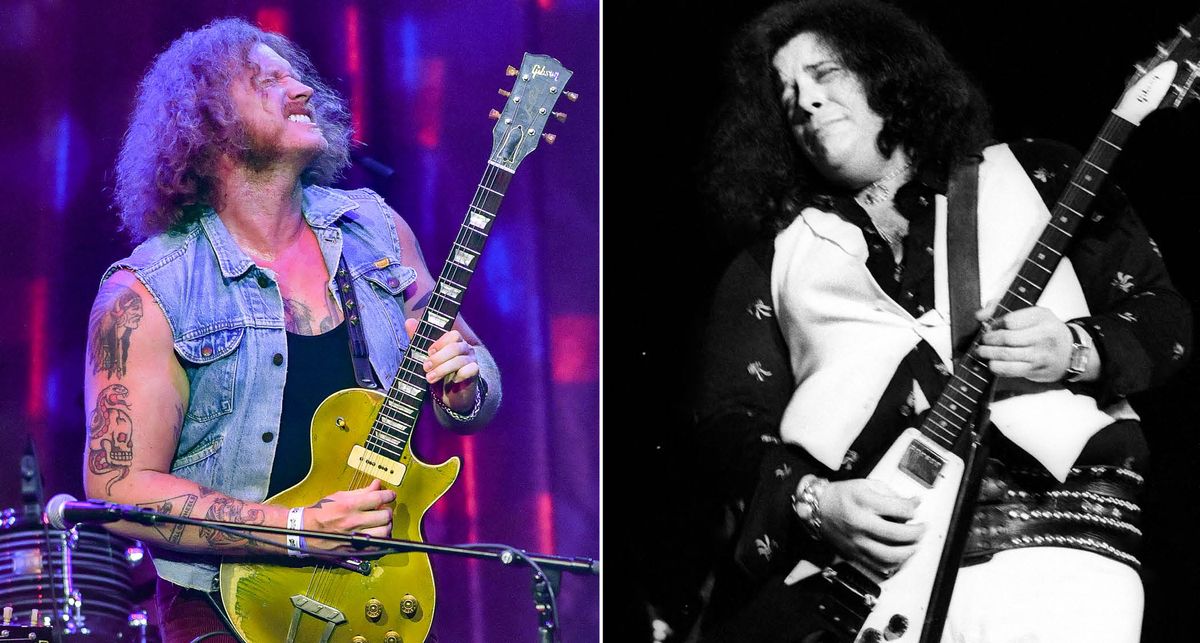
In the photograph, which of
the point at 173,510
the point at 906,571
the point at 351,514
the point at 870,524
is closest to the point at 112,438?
the point at 173,510

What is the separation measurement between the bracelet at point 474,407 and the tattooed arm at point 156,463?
0.26 metres

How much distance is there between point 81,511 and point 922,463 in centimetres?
211

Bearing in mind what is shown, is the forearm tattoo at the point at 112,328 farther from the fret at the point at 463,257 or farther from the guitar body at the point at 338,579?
the fret at the point at 463,257

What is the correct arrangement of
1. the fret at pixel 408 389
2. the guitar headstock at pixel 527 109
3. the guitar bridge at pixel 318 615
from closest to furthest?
1. the guitar bridge at pixel 318 615
2. the fret at pixel 408 389
3. the guitar headstock at pixel 527 109

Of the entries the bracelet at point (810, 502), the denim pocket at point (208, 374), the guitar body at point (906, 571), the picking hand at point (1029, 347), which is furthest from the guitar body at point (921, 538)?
the denim pocket at point (208, 374)

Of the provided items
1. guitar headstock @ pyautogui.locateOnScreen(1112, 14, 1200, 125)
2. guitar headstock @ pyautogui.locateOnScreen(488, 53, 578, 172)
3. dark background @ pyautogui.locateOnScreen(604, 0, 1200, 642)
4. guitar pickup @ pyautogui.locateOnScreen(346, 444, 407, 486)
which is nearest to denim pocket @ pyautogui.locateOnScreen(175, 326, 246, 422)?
guitar pickup @ pyautogui.locateOnScreen(346, 444, 407, 486)

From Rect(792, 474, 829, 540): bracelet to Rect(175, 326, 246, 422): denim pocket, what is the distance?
1455mm

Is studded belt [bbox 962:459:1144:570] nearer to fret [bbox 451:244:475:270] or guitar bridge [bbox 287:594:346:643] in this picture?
fret [bbox 451:244:475:270]

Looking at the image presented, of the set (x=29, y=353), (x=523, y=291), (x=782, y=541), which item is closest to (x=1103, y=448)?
(x=782, y=541)

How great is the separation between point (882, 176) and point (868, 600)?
1.07 meters

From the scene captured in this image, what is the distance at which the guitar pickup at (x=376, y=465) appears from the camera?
290cm

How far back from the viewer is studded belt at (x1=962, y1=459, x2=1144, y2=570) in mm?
2740

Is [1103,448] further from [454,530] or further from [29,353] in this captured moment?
[29,353]

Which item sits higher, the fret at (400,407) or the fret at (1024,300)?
the fret at (1024,300)
